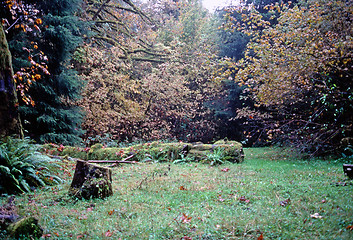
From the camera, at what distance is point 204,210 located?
4.14 meters

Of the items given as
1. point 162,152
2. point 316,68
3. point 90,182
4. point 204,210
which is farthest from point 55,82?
point 316,68

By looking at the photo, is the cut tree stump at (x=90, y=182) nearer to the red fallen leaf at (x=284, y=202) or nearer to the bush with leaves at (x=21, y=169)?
the bush with leaves at (x=21, y=169)

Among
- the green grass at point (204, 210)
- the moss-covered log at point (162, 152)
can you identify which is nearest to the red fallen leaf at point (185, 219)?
the green grass at point (204, 210)

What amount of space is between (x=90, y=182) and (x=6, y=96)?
336 centimetres

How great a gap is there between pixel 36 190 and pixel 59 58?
6428 mm

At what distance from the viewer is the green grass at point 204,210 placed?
3223 mm

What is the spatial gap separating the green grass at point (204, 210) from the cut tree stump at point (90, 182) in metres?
0.17

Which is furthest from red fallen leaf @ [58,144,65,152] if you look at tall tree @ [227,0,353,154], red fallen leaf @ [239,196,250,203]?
tall tree @ [227,0,353,154]

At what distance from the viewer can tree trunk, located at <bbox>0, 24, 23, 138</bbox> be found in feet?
20.1

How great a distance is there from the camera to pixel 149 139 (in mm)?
17375

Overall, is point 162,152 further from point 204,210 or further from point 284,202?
point 284,202

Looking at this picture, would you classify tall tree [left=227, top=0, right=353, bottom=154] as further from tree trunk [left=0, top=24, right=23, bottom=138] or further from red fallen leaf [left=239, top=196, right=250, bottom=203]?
tree trunk [left=0, top=24, right=23, bottom=138]

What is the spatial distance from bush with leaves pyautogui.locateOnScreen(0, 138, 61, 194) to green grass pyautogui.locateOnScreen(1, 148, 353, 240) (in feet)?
1.45

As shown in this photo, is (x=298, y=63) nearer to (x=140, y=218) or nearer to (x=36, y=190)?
(x=140, y=218)
